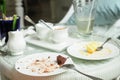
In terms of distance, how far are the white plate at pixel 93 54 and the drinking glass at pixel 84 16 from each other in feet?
0.58

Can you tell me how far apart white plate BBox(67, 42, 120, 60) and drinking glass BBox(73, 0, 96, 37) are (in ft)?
0.58

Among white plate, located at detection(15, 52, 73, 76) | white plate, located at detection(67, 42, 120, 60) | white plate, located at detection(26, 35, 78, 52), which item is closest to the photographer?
white plate, located at detection(15, 52, 73, 76)

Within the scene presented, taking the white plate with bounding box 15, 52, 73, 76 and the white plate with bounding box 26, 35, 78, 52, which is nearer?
the white plate with bounding box 15, 52, 73, 76

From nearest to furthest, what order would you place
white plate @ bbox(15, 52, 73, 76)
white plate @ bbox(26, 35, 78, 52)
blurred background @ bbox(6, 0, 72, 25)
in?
white plate @ bbox(15, 52, 73, 76)
white plate @ bbox(26, 35, 78, 52)
blurred background @ bbox(6, 0, 72, 25)

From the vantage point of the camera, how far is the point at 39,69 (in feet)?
2.72

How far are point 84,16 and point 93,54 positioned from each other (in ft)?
1.18

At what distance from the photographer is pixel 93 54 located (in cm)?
94

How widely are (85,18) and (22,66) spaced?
1.67ft

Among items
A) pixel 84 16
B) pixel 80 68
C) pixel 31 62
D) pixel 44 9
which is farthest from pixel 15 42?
pixel 44 9

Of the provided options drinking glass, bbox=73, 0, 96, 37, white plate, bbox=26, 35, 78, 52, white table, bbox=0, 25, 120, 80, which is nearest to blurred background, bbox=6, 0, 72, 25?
drinking glass, bbox=73, 0, 96, 37

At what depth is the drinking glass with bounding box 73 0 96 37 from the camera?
1208 mm

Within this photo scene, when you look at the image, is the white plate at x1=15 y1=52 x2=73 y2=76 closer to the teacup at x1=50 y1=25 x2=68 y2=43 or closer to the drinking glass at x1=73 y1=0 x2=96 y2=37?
the teacup at x1=50 y1=25 x2=68 y2=43

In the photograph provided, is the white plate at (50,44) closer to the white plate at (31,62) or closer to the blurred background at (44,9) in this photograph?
the white plate at (31,62)

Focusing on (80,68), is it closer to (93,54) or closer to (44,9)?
(93,54)
